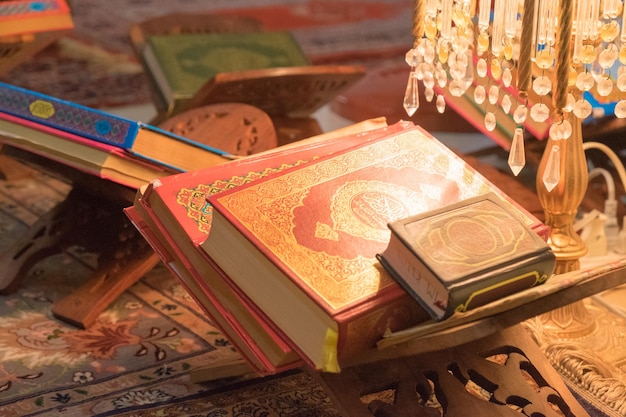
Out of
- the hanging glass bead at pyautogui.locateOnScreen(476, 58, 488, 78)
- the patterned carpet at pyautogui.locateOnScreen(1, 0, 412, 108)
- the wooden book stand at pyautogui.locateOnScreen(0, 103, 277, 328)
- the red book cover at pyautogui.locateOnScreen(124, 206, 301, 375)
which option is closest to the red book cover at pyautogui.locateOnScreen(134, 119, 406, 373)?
the red book cover at pyautogui.locateOnScreen(124, 206, 301, 375)

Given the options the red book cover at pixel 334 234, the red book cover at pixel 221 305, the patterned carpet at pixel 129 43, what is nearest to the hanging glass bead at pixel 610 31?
the red book cover at pixel 334 234

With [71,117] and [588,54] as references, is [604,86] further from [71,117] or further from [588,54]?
[71,117]

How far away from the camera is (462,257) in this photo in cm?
109

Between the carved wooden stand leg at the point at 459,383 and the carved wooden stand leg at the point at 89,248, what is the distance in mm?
616

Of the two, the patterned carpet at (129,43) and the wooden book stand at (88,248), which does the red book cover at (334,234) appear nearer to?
the wooden book stand at (88,248)

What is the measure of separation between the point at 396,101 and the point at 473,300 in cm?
140

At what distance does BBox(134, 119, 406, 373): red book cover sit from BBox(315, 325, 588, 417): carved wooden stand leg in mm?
85

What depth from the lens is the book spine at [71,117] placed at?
1522 millimetres

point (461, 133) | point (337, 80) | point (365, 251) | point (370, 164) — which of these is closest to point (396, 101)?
point (461, 133)

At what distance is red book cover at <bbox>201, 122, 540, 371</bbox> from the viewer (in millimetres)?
1082

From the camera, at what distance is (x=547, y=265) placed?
112 cm

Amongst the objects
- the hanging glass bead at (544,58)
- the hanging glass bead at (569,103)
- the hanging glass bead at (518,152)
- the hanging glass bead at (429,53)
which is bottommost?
the hanging glass bead at (518,152)

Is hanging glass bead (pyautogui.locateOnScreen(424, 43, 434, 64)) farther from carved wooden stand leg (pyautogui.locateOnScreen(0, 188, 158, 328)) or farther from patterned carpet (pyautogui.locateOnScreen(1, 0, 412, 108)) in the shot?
patterned carpet (pyautogui.locateOnScreen(1, 0, 412, 108))

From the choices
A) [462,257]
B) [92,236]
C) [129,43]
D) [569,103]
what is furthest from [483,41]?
[129,43]
